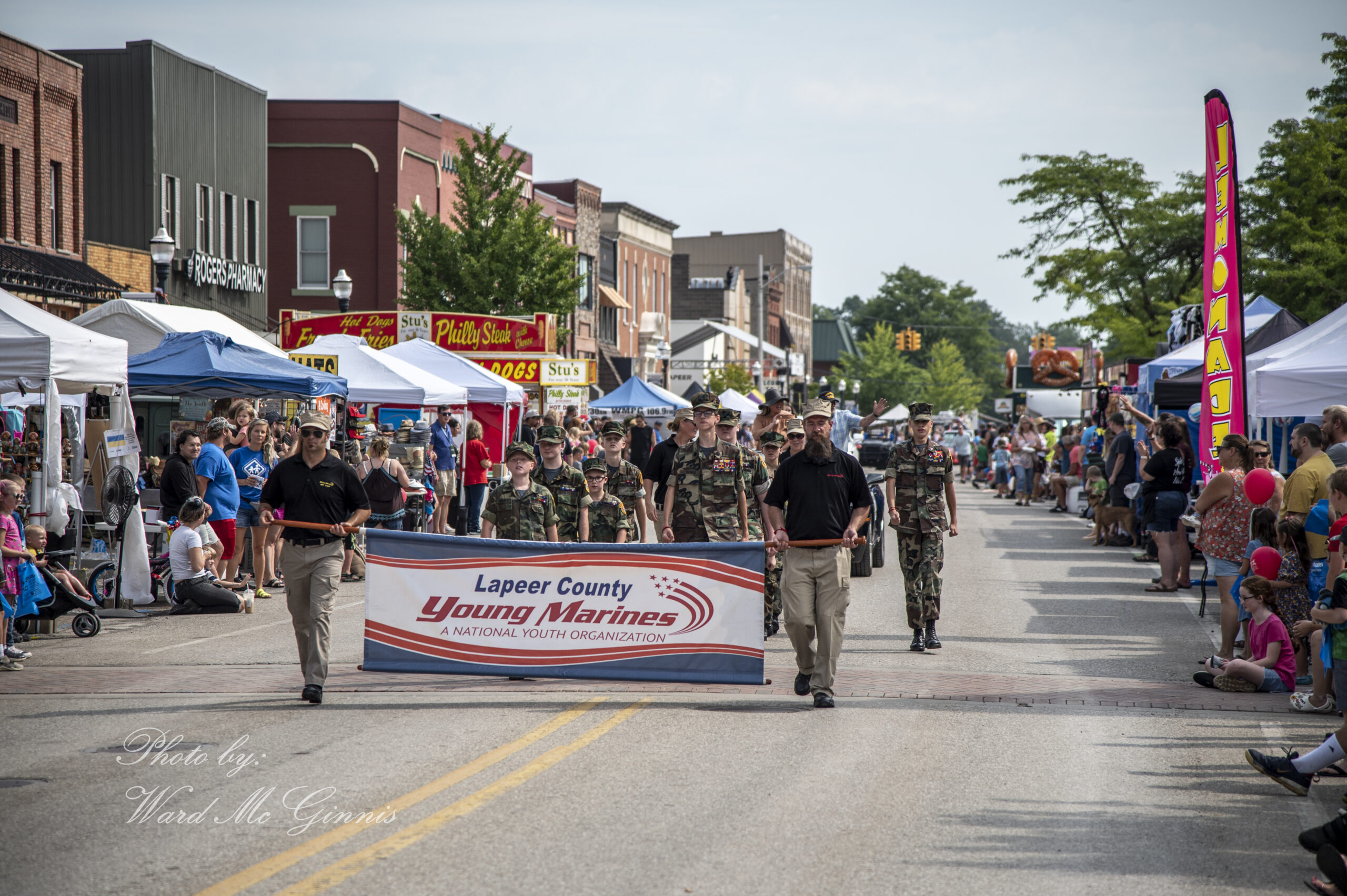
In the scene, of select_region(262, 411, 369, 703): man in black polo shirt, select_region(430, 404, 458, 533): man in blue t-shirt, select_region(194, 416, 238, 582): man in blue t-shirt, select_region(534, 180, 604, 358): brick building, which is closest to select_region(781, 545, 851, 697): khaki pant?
select_region(262, 411, 369, 703): man in black polo shirt

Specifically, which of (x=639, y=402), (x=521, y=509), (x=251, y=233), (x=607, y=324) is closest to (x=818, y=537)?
(x=521, y=509)

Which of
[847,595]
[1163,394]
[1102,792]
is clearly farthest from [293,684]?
[1163,394]

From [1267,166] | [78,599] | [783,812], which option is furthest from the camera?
[1267,166]

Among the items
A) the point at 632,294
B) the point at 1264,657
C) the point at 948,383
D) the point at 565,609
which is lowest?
the point at 1264,657

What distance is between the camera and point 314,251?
42.5m

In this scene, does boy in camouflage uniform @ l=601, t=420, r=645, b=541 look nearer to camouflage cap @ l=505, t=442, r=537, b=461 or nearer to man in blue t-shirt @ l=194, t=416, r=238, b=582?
camouflage cap @ l=505, t=442, r=537, b=461

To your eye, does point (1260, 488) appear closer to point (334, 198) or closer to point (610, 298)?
point (334, 198)

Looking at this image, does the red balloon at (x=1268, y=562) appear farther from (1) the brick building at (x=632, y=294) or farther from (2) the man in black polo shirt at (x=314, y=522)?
(1) the brick building at (x=632, y=294)

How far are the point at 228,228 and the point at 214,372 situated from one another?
73.0ft

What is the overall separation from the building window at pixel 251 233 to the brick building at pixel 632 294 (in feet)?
74.2

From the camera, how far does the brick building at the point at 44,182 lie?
26.5 meters

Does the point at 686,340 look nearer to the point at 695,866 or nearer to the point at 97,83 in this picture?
the point at 97,83

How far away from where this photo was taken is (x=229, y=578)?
51.9ft

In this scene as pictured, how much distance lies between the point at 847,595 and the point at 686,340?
217ft
